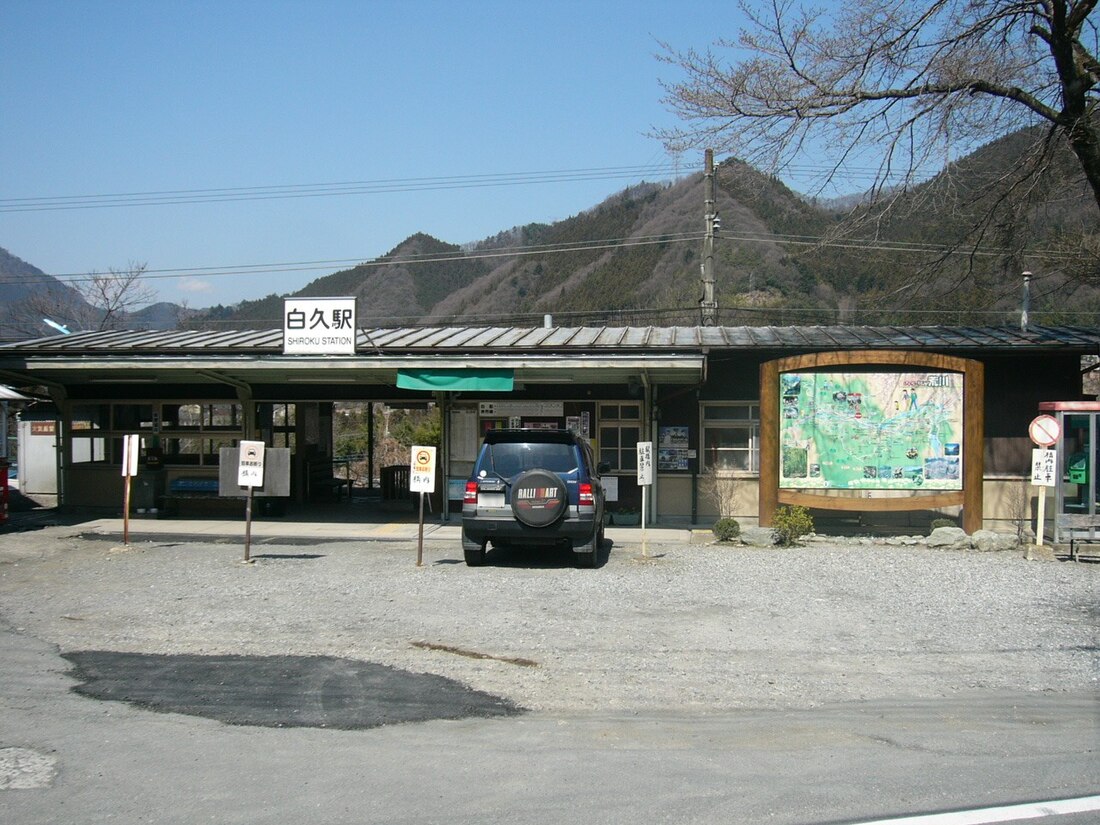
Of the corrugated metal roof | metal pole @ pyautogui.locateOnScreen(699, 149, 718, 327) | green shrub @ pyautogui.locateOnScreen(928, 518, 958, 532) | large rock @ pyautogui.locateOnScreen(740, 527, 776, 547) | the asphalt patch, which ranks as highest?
metal pole @ pyautogui.locateOnScreen(699, 149, 718, 327)

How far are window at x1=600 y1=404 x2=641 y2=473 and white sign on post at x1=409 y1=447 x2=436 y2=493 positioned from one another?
21.5ft

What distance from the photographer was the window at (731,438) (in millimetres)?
18344

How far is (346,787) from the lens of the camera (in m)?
5.11

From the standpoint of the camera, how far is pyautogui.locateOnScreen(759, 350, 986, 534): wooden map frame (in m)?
15.8

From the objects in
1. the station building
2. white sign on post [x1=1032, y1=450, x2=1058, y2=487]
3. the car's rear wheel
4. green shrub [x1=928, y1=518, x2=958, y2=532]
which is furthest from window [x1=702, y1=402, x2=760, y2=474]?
the car's rear wheel

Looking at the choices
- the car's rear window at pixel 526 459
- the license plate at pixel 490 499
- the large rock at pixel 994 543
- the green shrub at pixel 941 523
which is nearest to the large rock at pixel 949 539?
the large rock at pixel 994 543

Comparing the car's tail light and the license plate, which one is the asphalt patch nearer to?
the license plate

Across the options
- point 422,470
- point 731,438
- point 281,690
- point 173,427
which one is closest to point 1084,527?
point 731,438

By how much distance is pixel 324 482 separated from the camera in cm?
2256

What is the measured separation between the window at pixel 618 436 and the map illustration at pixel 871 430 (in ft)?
11.5

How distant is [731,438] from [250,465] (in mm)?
9625

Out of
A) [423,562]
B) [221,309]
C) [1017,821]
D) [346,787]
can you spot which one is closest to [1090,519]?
[423,562]

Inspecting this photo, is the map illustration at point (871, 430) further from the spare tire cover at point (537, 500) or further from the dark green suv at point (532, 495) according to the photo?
the spare tire cover at point (537, 500)

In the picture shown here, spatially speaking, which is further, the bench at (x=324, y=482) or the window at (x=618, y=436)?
the bench at (x=324, y=482)
